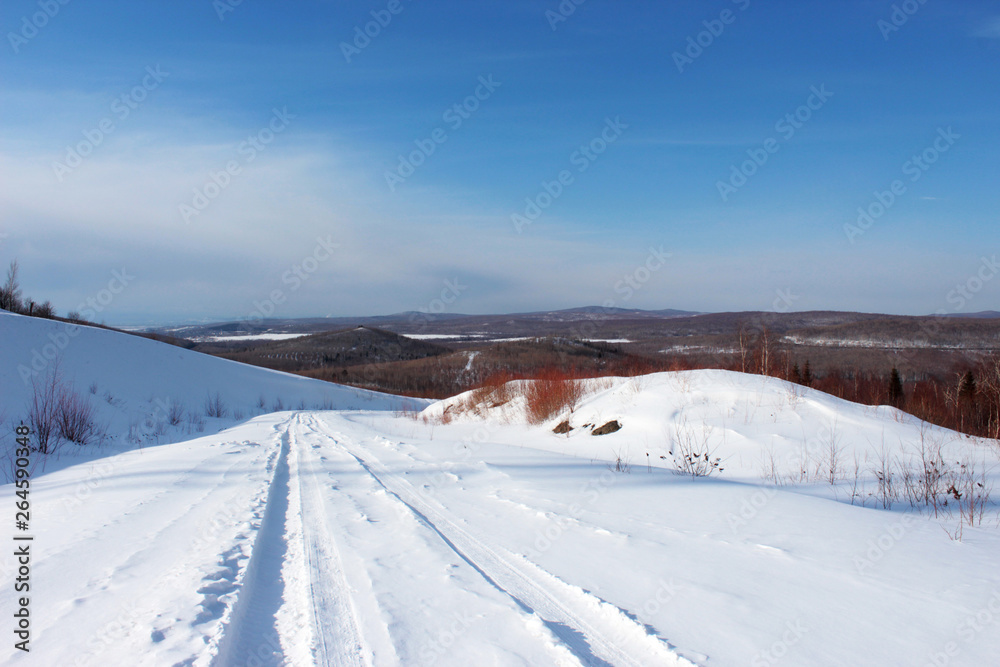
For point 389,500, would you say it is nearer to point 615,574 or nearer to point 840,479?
point 615,574

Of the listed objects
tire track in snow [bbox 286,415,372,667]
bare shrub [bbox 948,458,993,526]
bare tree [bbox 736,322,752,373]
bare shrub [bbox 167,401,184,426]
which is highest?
bare tree [bbox 736,322,752,373]

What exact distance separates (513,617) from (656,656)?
0.74 meters

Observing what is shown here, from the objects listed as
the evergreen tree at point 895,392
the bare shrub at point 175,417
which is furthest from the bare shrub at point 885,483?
the bare shrub at point 175,417

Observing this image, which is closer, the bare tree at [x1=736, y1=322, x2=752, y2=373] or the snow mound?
the snow mound

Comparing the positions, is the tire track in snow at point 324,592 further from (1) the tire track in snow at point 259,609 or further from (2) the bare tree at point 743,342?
(2) the bare tree at point 743,342

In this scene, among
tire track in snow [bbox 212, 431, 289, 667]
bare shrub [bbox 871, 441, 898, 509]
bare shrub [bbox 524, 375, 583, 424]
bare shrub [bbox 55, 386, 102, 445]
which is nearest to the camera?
tire track in snow [bbox 212, 431, 289, 667]

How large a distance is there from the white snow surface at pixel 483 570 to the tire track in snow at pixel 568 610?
14 mm

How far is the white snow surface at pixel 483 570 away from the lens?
2406 mm

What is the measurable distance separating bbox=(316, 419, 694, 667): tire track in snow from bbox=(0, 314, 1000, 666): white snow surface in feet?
0.05

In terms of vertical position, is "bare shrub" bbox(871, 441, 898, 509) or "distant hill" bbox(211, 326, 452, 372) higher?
"bare shrub" bbox(871, 441, 898, 509)

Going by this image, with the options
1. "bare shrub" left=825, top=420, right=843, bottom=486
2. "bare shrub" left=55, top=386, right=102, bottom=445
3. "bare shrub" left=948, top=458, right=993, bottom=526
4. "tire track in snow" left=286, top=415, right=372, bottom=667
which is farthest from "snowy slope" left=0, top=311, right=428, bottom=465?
"bare shrub" left=948, top=458, right=993, bottom=526

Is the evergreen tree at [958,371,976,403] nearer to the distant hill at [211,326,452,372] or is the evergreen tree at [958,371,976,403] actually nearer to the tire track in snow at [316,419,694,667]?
the tire track in snow at [316,419,694,667]

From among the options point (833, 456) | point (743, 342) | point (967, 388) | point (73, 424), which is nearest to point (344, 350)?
point (73, 424)

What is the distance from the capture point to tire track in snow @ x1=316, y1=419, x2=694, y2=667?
2.39 metres
